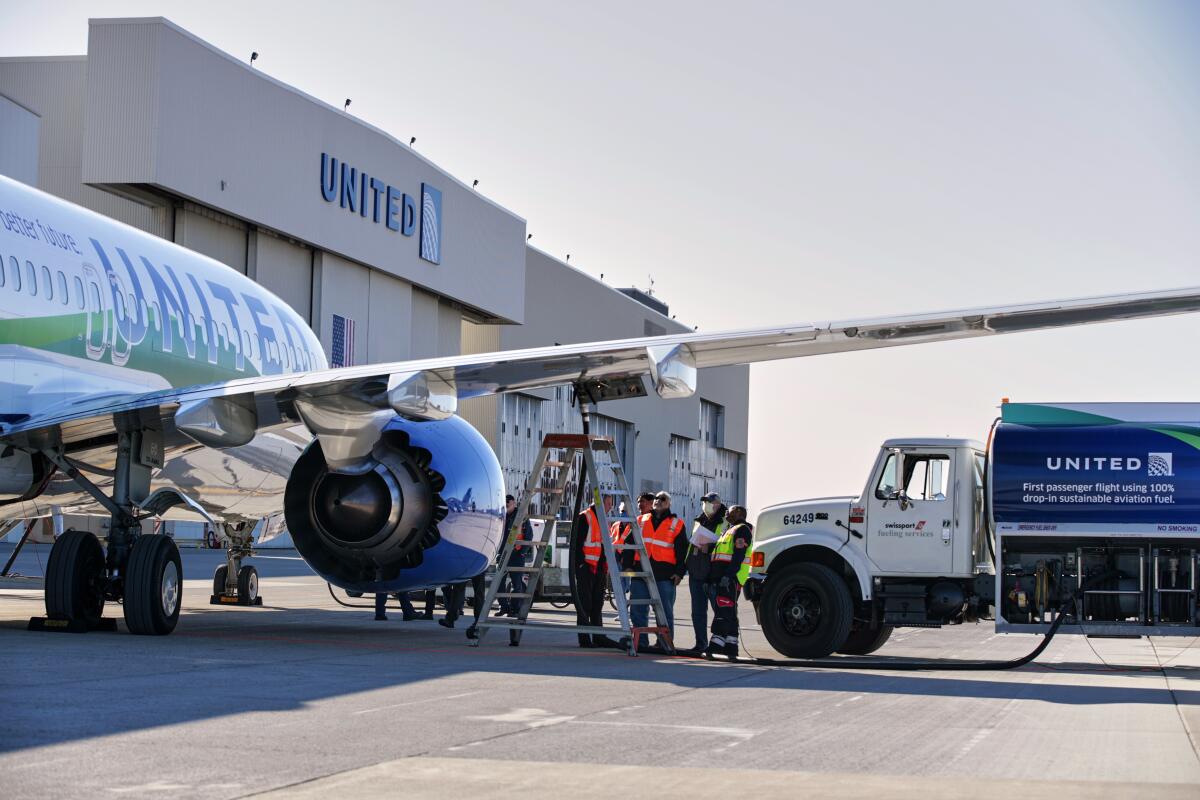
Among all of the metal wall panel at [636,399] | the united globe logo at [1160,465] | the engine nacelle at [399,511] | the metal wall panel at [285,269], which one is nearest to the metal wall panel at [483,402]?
the metal wall panel at [636,399]

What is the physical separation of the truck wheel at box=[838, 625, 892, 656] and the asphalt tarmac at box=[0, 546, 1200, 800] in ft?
6.59

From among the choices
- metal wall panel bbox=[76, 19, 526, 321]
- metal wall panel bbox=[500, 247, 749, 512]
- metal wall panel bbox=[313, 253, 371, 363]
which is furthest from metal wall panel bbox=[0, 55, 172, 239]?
metal wall panel bbox=[500, 247, 749, 512]

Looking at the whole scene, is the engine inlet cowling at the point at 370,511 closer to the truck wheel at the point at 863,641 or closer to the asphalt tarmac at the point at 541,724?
the asphalt tarmac at the point at 541,724

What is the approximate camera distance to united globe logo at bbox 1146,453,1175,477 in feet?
51.9

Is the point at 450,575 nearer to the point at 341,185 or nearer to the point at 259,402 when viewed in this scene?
the point at 259,402

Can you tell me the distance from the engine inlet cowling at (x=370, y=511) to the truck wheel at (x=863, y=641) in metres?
5.36

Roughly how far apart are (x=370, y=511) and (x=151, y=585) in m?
2.19

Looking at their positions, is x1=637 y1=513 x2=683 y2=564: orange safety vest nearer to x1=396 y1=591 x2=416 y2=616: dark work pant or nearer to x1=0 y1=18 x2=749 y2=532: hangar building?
x1=396 y1=591 x2=416 y2=616: dark work pant

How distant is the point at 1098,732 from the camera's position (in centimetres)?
992

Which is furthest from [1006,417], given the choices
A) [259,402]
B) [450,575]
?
[259,402]

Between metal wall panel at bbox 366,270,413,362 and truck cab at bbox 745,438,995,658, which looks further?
metal wall panel at bbox 366,270,413,362

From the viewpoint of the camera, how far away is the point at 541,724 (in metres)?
9.28

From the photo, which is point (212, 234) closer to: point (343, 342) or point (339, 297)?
point (339, 297)

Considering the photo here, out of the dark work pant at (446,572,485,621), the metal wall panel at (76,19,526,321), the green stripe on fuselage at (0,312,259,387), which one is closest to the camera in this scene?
the green stripe on fuselage at (0,312,259,387)
